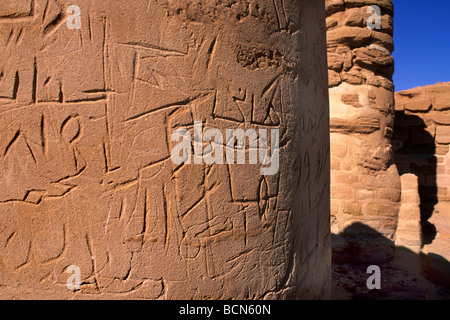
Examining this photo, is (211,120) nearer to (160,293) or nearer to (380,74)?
(160,293)

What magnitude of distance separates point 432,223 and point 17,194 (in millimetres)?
4996

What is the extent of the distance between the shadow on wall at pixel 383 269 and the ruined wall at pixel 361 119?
0.17 metres

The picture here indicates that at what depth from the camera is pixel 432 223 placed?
14.7 ft

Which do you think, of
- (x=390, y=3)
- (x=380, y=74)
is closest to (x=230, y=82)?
(x=380, y=74)

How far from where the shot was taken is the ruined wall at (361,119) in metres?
3.78

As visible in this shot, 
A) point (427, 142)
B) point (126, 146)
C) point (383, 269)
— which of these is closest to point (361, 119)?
point (383, 269)

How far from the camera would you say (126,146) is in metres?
1.29

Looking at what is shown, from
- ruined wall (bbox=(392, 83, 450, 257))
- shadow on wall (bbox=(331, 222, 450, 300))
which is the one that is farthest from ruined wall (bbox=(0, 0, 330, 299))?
ruined wall (bbox=(392, 83, 450, 257))

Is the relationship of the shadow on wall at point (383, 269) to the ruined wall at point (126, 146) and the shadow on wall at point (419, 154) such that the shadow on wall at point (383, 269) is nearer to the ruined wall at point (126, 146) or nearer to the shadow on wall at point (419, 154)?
the shadow on wall at point (419, 154)

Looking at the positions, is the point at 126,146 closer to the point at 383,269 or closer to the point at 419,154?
the point at 383,269

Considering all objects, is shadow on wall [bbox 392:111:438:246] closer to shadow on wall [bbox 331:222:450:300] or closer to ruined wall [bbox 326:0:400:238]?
ruined wall [bbox 326:0:400:238]

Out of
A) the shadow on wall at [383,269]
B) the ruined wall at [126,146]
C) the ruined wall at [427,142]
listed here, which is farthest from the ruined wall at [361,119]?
the ruined wall at [126,146]

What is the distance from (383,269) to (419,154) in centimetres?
267

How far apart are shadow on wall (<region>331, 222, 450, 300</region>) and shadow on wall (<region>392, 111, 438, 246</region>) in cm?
180
